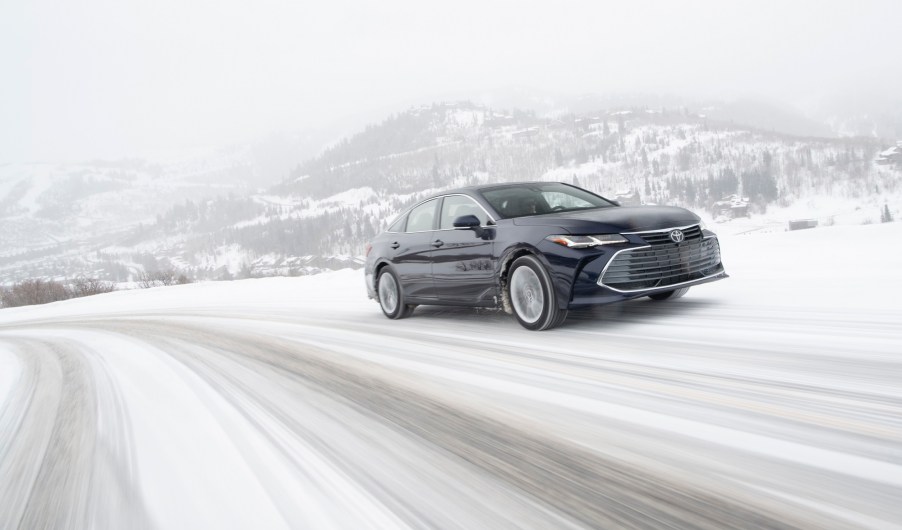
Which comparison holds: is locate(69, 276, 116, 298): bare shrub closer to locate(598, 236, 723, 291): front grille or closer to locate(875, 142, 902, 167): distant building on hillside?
locate(598, 236, 723, 291): front grille

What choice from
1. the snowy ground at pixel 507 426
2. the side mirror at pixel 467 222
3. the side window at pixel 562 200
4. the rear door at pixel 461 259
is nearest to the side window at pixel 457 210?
the rear door at pixel 461 259

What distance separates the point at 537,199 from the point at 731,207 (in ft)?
518

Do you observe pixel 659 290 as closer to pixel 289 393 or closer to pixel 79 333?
pixel 289 393

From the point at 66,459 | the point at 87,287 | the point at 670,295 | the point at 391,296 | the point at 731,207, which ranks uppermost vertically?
the point at 87,287

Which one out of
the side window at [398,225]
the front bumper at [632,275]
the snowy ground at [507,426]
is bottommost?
the snowy ground at [507,426]

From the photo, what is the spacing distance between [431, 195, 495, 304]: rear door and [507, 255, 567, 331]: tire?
292mm

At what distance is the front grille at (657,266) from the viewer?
5.12 metres

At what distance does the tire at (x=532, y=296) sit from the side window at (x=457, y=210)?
2.45 ft

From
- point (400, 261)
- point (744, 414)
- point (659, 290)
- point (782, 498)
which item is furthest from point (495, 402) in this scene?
point (400, 261)

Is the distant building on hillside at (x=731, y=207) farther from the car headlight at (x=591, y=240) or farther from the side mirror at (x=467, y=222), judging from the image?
the car headlight at (x=591, y=240)

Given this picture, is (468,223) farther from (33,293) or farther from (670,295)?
(33,293)

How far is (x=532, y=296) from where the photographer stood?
5.65m

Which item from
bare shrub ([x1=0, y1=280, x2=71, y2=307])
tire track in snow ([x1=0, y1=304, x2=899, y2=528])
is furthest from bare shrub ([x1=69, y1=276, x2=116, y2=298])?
tire track in snow ([x1=0, y1=304, x2=899, y2=528])

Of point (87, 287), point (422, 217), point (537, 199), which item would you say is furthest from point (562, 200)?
point (87, 287)
